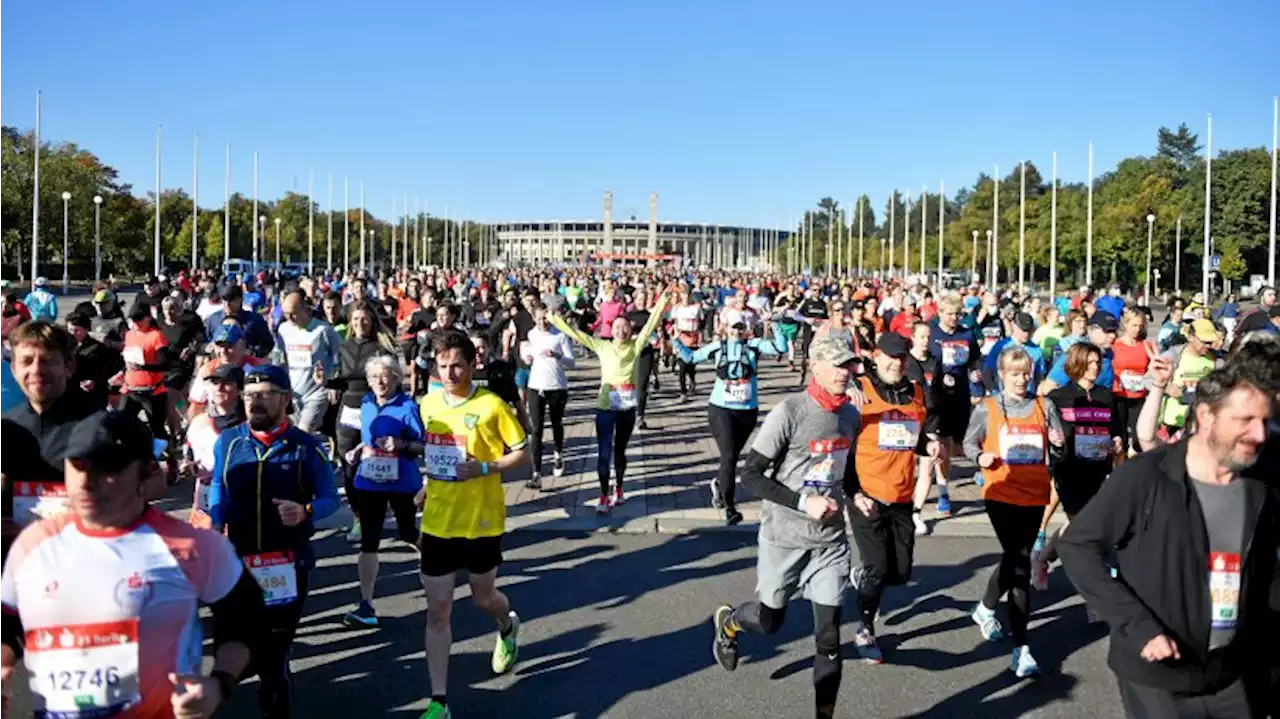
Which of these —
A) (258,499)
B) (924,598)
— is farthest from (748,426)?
(258,499)

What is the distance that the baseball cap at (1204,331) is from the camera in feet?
35.4

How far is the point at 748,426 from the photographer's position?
35.4 ft

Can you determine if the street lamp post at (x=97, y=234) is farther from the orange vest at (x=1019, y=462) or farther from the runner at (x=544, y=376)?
the orange vest at (x=1019, y=462)

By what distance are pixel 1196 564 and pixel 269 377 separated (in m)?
3.82

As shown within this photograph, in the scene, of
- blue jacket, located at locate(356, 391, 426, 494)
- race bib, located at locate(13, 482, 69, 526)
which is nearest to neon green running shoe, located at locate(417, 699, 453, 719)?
blue jacket, located at locate(356, 391, 426, 494)

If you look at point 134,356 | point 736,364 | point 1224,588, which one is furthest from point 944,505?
point 134,356

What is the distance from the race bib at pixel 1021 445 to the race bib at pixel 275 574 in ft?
13.5

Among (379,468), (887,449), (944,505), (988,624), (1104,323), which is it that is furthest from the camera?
(1104,323)

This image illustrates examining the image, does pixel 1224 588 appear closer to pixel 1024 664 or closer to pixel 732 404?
pixel 1024 664

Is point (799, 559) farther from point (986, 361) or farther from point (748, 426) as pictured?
point (986, 361)

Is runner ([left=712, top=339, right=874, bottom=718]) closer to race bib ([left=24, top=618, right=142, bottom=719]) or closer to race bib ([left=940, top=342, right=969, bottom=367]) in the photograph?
race bib ([left=24, top=618, right=142, bottom=719])

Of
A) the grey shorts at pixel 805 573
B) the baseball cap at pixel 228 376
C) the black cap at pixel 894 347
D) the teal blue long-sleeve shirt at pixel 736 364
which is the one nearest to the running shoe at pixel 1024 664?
the grey shorts at pixel 805 573

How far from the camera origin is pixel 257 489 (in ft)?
17.4

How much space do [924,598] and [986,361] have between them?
632 centimetres
